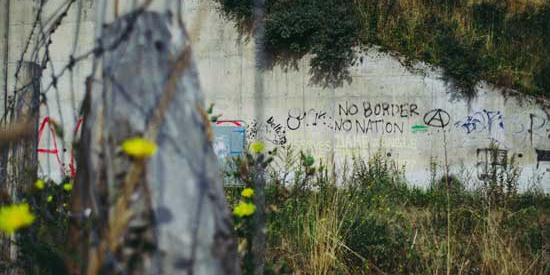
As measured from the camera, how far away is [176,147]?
1207 millimetres

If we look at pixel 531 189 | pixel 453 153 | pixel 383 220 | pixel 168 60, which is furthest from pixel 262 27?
pixel 168 60

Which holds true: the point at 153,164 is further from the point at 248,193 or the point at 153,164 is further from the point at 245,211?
the point at 248,193

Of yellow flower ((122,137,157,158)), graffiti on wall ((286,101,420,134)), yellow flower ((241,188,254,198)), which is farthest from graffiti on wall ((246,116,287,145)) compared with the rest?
yellow flower ((122,137,157,158))

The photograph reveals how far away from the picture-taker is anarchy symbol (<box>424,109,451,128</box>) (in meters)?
9.92

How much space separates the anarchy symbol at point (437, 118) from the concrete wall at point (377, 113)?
2 cm

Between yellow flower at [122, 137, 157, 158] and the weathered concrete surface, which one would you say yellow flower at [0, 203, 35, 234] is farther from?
yellow flower at [122, 137, 157, 158]

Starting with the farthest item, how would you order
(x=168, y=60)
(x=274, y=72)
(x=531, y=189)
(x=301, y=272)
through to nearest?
(x=274, y=72), (x=531, y=189), (x=301, y=272), (x=168, y=60)

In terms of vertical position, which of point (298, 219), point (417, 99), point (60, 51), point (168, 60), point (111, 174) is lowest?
point (298, 219)

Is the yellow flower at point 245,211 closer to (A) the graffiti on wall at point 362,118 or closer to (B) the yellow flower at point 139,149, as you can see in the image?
(B) the yellow flower at point 139,149

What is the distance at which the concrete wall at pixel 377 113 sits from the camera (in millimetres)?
9602

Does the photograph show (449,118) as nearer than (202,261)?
No

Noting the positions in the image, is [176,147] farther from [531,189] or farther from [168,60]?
[531,189]

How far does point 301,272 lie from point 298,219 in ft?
1.43

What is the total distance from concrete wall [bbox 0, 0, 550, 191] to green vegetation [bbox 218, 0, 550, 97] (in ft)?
0.76
